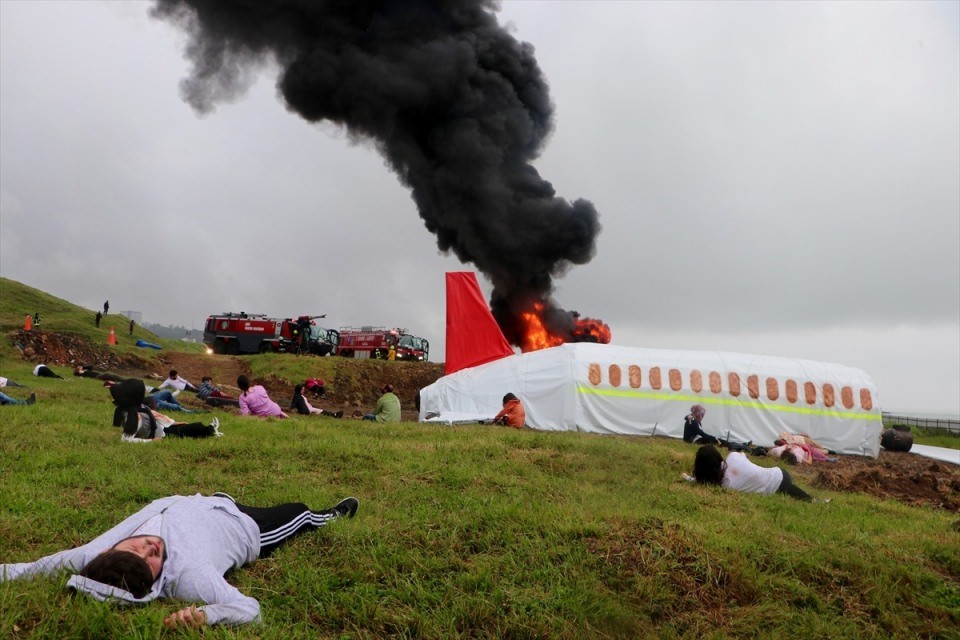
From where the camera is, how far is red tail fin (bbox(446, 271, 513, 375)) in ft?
55.2

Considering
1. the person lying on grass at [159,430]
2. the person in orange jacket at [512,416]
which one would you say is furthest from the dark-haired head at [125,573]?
the person in orange jacket at [512,416]

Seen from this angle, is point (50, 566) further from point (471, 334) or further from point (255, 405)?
point (471, 334)

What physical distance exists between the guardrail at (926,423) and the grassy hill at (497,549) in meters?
23.2

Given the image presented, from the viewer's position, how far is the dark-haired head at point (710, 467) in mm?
7547

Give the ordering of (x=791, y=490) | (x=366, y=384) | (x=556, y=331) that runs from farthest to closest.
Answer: (x=366, y=384), (x=556, y=331), (x=791, y=490)

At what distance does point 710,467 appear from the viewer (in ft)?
24.8

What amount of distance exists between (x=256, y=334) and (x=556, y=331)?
54.5 feet

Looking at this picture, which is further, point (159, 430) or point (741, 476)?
point (159, 430)

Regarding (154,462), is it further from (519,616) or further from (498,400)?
(498,400)

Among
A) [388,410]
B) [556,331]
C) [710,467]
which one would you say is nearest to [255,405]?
[388,410]

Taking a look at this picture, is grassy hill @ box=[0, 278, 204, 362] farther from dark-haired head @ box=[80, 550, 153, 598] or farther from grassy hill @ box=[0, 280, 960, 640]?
dark-haired head @ box=[80, 550, 153, 598]

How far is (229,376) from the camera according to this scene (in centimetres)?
2327

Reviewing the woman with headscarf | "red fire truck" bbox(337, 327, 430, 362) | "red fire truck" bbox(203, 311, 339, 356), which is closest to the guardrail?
the woman with headscarf

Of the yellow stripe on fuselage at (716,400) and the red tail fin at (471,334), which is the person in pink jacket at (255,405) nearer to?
the red tail fin at (471,334)
